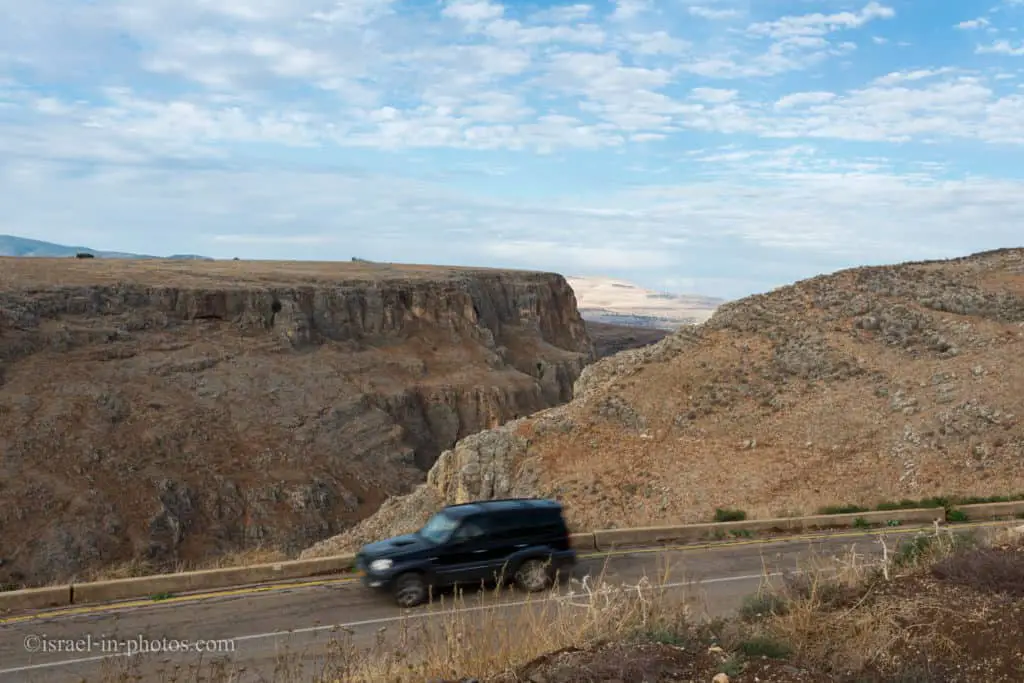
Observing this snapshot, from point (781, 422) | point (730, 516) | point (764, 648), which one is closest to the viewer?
point (764, 648)

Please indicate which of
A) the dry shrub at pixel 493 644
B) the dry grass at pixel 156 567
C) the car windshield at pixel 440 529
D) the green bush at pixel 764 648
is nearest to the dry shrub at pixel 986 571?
the green bush at pixel 764 648

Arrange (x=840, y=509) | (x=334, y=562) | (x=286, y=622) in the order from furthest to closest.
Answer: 1. (x=840, y=509)
2. (x=334, y=562)
3. (x=286, y=622)

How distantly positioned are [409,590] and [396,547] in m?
0.70

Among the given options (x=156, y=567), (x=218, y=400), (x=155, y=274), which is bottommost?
(x=218, y=400)

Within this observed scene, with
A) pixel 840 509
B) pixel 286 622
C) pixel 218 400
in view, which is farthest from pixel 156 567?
pixel 218 400

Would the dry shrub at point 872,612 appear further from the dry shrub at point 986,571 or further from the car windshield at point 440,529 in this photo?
the car windshield at point 440,529

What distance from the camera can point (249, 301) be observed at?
5284cm

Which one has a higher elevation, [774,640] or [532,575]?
[774,640]

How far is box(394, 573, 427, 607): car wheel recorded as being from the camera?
11.2 metres

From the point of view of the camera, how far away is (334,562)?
43.0 ft

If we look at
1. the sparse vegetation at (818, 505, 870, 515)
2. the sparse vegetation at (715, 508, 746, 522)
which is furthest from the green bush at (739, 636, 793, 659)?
the sparse vegetation at (818, 505, 870, 515)

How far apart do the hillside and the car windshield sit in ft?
20.1
